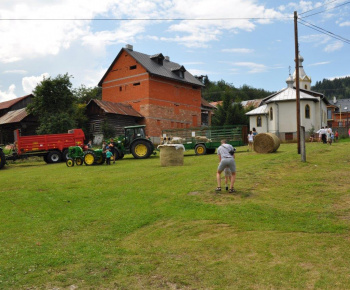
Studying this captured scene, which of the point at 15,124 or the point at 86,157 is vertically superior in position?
the point at 15,124

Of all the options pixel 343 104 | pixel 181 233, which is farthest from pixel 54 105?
pixel 343 104

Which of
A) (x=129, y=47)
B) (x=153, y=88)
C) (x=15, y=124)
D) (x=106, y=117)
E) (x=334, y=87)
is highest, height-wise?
(x=334, y=87)

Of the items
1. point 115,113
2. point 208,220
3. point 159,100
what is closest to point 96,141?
point 115,113

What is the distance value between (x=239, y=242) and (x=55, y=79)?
39370mm

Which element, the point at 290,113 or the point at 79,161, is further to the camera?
the point at 290,113

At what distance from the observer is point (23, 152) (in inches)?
1126

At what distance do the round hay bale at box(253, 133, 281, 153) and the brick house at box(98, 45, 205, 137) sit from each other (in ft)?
95.1

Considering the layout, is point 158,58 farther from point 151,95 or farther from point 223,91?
point 223,91

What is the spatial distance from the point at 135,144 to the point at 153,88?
88.8 feet

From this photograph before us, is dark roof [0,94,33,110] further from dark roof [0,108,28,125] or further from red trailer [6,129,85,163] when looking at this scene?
red trailer [6,129,85,163]

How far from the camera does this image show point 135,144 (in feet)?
89.6

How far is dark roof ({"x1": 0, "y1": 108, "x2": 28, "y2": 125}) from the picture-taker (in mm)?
47322

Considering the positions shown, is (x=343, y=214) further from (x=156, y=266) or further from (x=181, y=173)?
(x=181, y=173)

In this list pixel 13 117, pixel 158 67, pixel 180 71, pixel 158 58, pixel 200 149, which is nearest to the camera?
pixel 200 149
